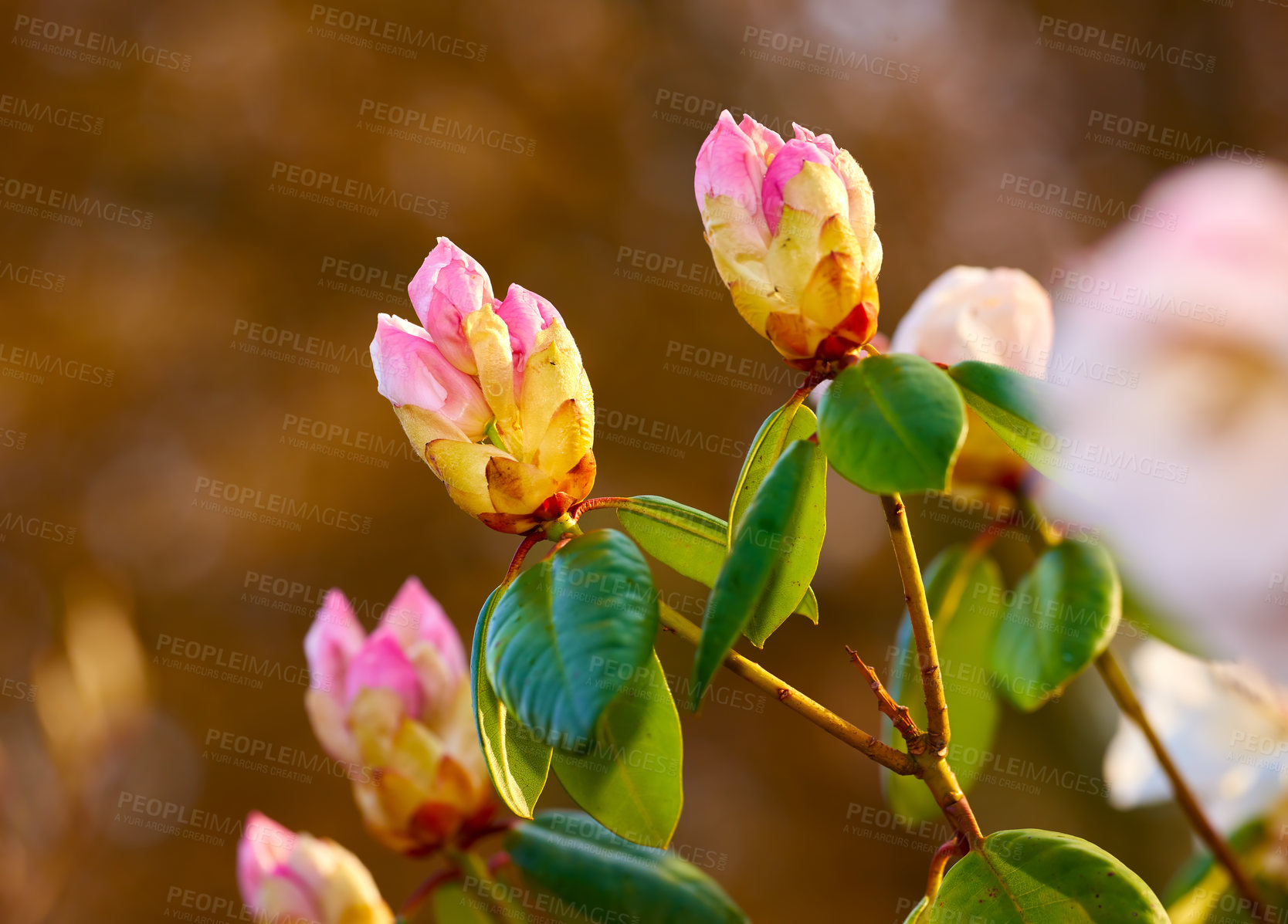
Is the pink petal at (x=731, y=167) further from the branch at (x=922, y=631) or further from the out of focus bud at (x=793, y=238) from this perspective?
the branch at (x=922, y=631)

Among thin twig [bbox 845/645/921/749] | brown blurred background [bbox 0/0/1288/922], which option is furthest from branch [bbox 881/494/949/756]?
brown blurred background [bbox 0/0/1288/922]

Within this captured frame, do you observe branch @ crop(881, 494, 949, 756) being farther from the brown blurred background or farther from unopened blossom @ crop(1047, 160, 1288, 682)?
the brown blurred background

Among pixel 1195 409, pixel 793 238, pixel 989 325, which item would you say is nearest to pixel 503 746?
pixel 793 238

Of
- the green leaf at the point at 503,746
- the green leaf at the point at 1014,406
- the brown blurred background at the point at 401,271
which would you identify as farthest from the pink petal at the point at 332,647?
the brown blurred background at the point at 401,271

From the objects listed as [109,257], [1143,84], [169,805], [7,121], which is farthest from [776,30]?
[169,805]

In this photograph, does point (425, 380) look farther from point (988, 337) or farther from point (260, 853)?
point (260, 853)

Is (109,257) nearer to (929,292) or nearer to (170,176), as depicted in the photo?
(170,176)
